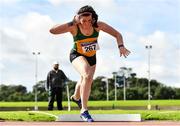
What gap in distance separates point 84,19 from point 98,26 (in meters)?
0.42

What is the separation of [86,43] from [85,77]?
26.5 inches

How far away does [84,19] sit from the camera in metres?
9.05

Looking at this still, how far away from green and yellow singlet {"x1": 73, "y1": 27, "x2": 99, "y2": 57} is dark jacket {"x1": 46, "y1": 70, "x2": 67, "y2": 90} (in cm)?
761

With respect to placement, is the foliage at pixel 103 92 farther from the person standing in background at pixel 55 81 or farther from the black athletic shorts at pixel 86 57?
the black athletic shorts at pixel 86 57

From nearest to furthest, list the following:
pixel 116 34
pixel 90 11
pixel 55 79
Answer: pixel 90 11
pixel 116 34
pixel 55 79

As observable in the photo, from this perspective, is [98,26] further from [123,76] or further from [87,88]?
[123,76]

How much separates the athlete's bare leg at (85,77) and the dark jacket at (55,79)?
7682 millimetres

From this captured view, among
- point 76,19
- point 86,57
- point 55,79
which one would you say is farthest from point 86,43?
point 55,79

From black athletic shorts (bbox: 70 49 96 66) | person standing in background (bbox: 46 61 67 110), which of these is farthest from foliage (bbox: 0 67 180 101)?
black athletic shorts (bbox: 70 49 96 66)

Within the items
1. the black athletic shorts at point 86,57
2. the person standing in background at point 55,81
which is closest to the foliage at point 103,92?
the person standing in background at point 55,81

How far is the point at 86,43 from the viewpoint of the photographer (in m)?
9.39

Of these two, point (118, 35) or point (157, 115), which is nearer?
point (118, 35)

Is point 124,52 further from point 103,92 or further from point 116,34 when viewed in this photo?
point 103,92

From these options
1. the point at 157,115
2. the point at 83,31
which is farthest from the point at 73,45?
the point at 157,115
